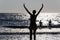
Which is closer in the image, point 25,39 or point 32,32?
point 32,32

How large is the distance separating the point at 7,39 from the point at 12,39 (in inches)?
25.4

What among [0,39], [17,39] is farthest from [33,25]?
[17,39]

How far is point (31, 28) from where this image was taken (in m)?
8.57

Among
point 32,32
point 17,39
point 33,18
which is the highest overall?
point 33,18

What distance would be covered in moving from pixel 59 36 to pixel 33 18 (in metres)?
15.6

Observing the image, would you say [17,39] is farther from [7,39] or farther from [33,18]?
[33,18]

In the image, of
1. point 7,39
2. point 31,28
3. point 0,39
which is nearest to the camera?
point 31,28

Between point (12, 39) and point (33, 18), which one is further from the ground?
point (33, 18)

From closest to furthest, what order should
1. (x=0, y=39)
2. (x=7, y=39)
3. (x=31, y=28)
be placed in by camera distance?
(x=31, y=28) < (x=0, y=39) < (x=7, y=39)

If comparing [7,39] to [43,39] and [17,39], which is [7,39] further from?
[43,39]

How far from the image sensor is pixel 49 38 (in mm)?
23828

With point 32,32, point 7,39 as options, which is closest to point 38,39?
point 7,39

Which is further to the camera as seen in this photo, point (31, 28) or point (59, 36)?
point (59, 36)

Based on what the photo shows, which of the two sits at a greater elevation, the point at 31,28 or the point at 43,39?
the point at 31,28
